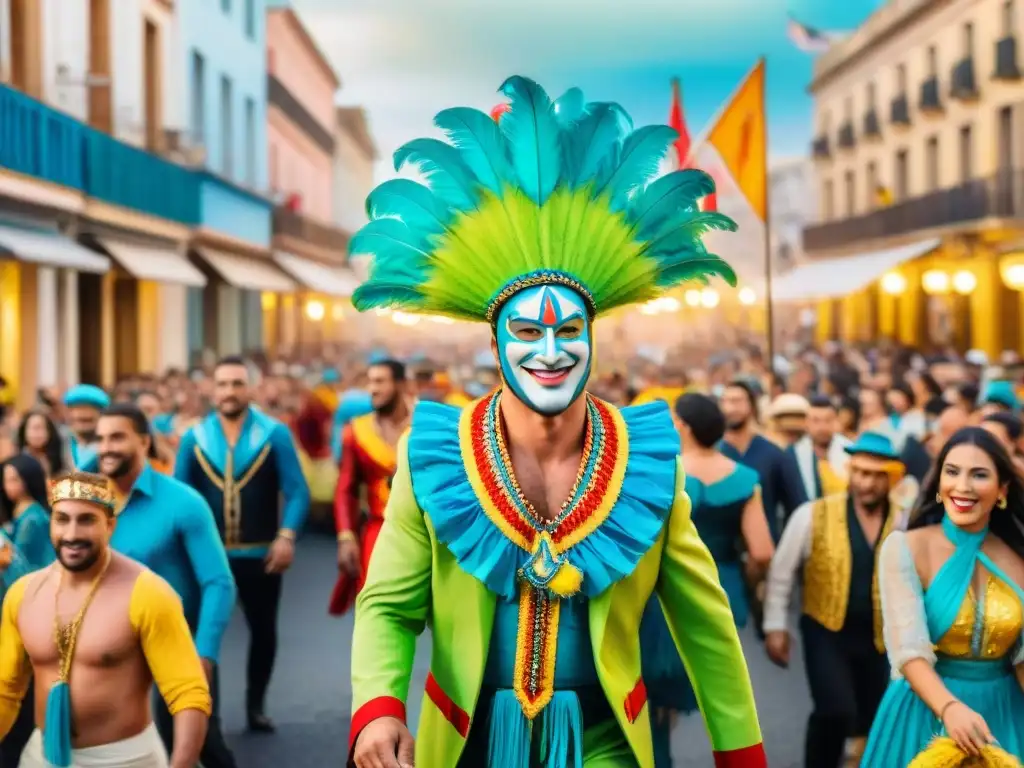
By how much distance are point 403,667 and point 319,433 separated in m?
12.1

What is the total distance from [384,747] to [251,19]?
121 ft

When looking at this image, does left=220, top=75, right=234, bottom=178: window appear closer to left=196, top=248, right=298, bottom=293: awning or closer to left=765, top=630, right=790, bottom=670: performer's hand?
left=196, top=248, right=298, bottom=293: awning

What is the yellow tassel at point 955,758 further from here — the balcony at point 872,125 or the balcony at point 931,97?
the balcony at point 872,125

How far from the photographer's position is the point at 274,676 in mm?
9867

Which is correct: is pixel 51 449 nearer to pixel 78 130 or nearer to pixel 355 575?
pixel 355 575

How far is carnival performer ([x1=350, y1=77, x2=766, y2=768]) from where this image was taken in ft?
12.3

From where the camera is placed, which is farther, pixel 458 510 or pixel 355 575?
pixel 355 575

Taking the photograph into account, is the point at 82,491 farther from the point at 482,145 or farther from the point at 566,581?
the point at 566,581

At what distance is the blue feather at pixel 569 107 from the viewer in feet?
13.1

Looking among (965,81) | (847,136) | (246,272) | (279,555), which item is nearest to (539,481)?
(279,555)

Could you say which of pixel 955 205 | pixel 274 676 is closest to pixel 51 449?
pixel 274 676

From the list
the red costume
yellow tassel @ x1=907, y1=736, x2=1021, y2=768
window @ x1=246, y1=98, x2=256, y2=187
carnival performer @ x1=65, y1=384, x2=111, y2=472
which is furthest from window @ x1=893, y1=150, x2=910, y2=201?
yellow tassel @ x1=907, y1=736, x2=1021, y2=768

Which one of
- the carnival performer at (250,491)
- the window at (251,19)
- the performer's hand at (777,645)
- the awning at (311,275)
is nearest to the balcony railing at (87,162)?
the window at (251,19)

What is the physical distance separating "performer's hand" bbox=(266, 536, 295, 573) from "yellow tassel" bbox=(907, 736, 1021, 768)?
3.99 meters
